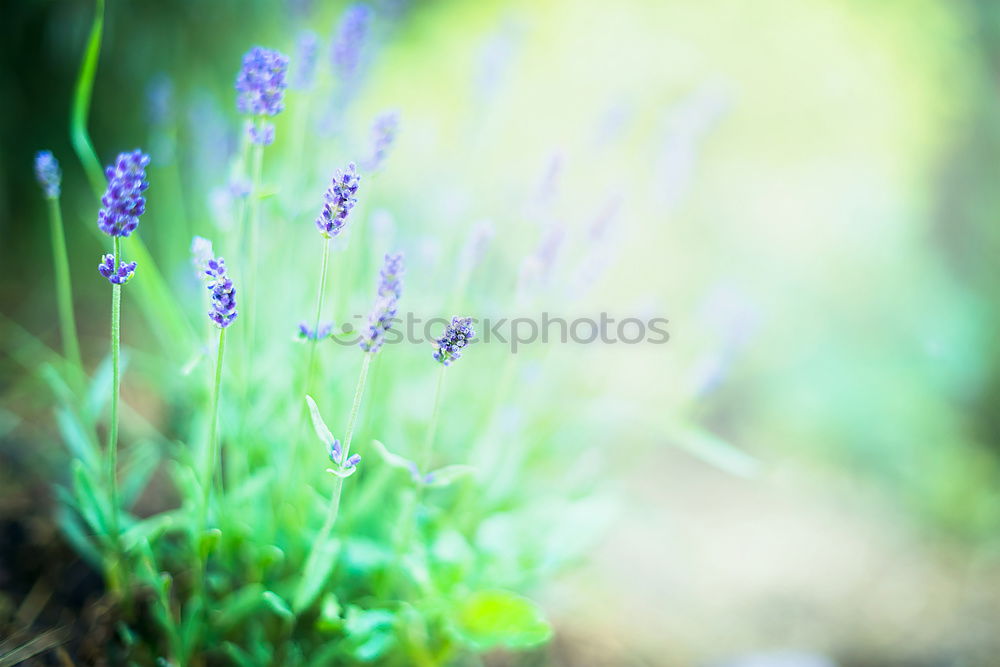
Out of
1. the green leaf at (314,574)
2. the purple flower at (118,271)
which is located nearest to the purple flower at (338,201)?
the purple flower at (118,271)

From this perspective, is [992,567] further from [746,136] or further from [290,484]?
[290,484]

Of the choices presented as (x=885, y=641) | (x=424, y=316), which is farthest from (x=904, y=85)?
(x=424, y=316)

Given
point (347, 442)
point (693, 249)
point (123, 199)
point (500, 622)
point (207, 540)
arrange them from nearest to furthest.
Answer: point (123, 199) → point (347, 442) → point (207, 540) → point (500, 622) → point (693, 249)

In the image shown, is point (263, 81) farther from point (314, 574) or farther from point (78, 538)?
point (78, 538)

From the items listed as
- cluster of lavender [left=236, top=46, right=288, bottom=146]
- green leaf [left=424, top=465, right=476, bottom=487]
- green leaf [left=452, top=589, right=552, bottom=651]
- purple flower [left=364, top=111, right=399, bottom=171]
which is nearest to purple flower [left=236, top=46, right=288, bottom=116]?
cluster of lavender [left=236, top=46, right=288, bottom=146]

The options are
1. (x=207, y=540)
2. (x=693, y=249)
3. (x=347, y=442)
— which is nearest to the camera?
(x=347, y=442)

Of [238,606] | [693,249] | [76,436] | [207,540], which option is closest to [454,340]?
[207,540]

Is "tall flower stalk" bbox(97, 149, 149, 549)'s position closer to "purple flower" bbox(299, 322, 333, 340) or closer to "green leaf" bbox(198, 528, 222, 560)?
"purple flower" bbox(299, 322, 333, 340)
